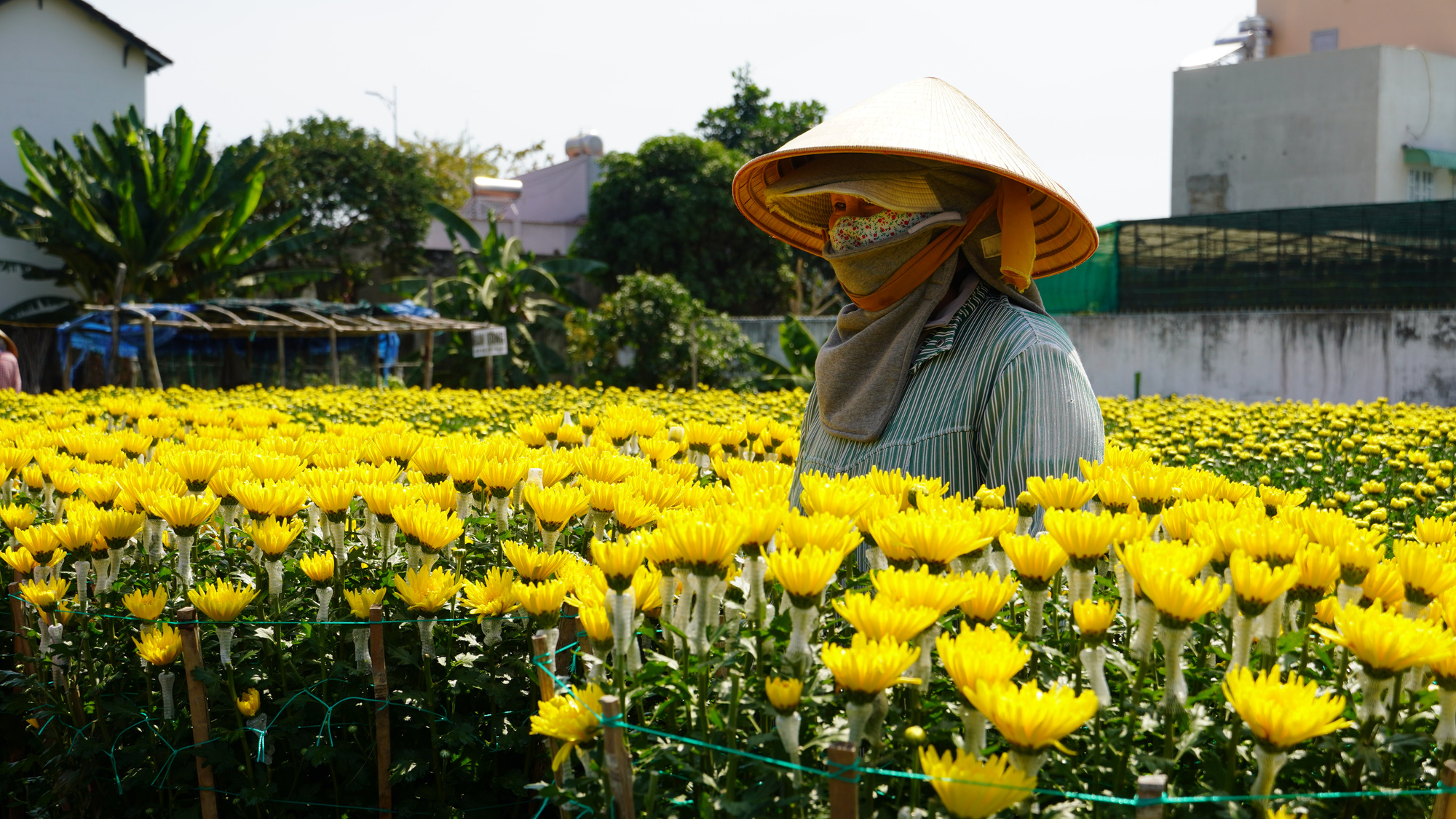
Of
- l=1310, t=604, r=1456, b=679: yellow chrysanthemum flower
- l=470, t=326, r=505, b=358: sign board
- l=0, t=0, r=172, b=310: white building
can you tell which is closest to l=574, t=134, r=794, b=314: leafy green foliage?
l=470, t=326, r=505, b=358: sign board

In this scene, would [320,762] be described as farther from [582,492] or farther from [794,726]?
[794,726]

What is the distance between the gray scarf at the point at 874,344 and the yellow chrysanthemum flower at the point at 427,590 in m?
1.11

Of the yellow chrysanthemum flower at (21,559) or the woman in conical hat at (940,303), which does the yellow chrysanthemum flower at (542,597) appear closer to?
the woman in conical hat at (940,303)

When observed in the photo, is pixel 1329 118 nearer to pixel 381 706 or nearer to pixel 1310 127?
pixel 1310 127

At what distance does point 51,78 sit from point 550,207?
44.5 ft

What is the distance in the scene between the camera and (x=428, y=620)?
1695 millimetres

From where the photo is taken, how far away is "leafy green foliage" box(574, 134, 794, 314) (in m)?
23.8

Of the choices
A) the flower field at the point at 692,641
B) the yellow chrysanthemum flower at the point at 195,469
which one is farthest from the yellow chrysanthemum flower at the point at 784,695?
the yellow chrysanthemum flower at the point at 195,469

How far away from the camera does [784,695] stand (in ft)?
3.49

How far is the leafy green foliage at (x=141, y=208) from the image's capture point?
738 inches

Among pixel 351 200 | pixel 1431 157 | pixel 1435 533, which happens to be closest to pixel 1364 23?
pixel 1431 157

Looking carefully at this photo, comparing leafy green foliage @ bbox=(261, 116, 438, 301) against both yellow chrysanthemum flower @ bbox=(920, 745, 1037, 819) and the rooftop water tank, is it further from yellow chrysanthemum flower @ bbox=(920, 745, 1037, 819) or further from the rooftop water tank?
yellow chrysanthemum flower @ bbox=(920, 745, 1037, 819)

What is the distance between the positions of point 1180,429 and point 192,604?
4.84m

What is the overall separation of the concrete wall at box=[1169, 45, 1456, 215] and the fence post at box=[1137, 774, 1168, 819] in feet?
78.5
